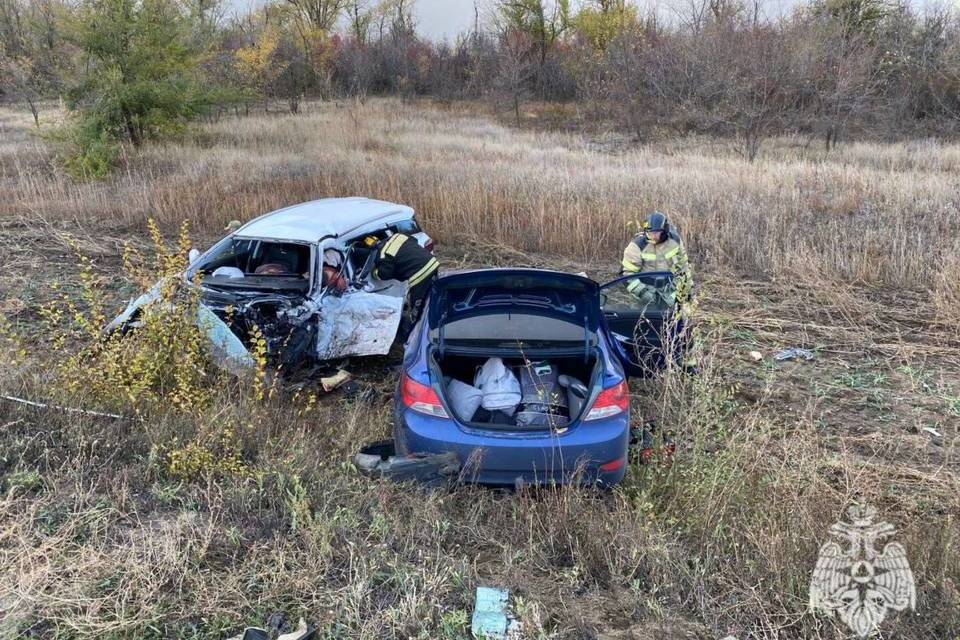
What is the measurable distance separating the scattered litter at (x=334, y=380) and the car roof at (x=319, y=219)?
131 cm

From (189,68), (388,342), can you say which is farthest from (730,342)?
(189,68)

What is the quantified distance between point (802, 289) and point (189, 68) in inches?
647

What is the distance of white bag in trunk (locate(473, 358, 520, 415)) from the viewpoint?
420 cm

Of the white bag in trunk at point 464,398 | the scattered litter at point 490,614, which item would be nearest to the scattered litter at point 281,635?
the scattered litter at point 490,614

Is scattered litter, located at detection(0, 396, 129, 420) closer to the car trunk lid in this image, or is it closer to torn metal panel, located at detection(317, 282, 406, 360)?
torn metal panel, located at detection(317, 282, 406, 360)

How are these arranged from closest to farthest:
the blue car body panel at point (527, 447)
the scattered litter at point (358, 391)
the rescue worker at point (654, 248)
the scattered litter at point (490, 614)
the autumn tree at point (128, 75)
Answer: the scattered litter at point (490, 614) → the blue car body panel at point (527, 447) → the scattered litter at point (358, 391) → the rescue worker at point (654, 248) → the autumn tree at point (128, 75)

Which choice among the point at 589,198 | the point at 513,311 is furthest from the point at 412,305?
the point at 589,198

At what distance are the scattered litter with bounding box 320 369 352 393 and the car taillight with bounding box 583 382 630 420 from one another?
2671mm

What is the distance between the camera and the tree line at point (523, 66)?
15609 mm

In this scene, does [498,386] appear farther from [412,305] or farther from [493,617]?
[412,305]

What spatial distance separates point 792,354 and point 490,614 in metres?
4.79

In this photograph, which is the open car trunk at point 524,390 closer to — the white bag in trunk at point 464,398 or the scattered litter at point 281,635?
the white bag in trunk at point 464,398

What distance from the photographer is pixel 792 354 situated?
6.32m

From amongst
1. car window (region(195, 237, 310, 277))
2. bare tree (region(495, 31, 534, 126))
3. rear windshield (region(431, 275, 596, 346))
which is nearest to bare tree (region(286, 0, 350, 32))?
bare tree (region(495, 31, 534, 126))
